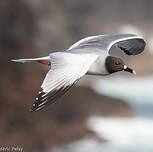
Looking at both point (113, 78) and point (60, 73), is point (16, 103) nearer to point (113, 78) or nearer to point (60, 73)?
point (113, 78)

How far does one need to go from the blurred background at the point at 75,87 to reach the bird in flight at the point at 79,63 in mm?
365

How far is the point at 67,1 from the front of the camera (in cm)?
213

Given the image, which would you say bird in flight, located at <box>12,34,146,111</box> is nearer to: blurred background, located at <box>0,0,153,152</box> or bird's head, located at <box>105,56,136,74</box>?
bird's head, located at <box>105,56,136,74</box>

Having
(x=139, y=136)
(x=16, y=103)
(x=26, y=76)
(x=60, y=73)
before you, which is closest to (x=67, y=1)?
(x=26, y=76)

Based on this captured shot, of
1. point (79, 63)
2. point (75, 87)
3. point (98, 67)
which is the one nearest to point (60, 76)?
point (79, 63)

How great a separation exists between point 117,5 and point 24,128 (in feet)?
2.39

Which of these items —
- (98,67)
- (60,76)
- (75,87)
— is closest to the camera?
(60,76)

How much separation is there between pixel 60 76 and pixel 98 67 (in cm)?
28

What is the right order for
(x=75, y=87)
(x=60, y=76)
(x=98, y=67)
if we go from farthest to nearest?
1. (x=75, y=87)
2. (x=98, y=67)
3. (x=60, y=76)

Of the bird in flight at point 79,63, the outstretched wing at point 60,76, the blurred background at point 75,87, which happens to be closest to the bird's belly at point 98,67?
the bird in flight at point 79,63

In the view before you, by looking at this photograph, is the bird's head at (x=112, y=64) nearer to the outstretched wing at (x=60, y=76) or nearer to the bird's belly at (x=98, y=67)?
the bird's belly at (x=98, y=67)

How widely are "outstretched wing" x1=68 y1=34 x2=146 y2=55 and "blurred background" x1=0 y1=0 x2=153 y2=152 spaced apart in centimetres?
32

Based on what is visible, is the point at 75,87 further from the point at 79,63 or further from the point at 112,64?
the point at 79,63

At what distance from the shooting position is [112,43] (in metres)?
1.41
